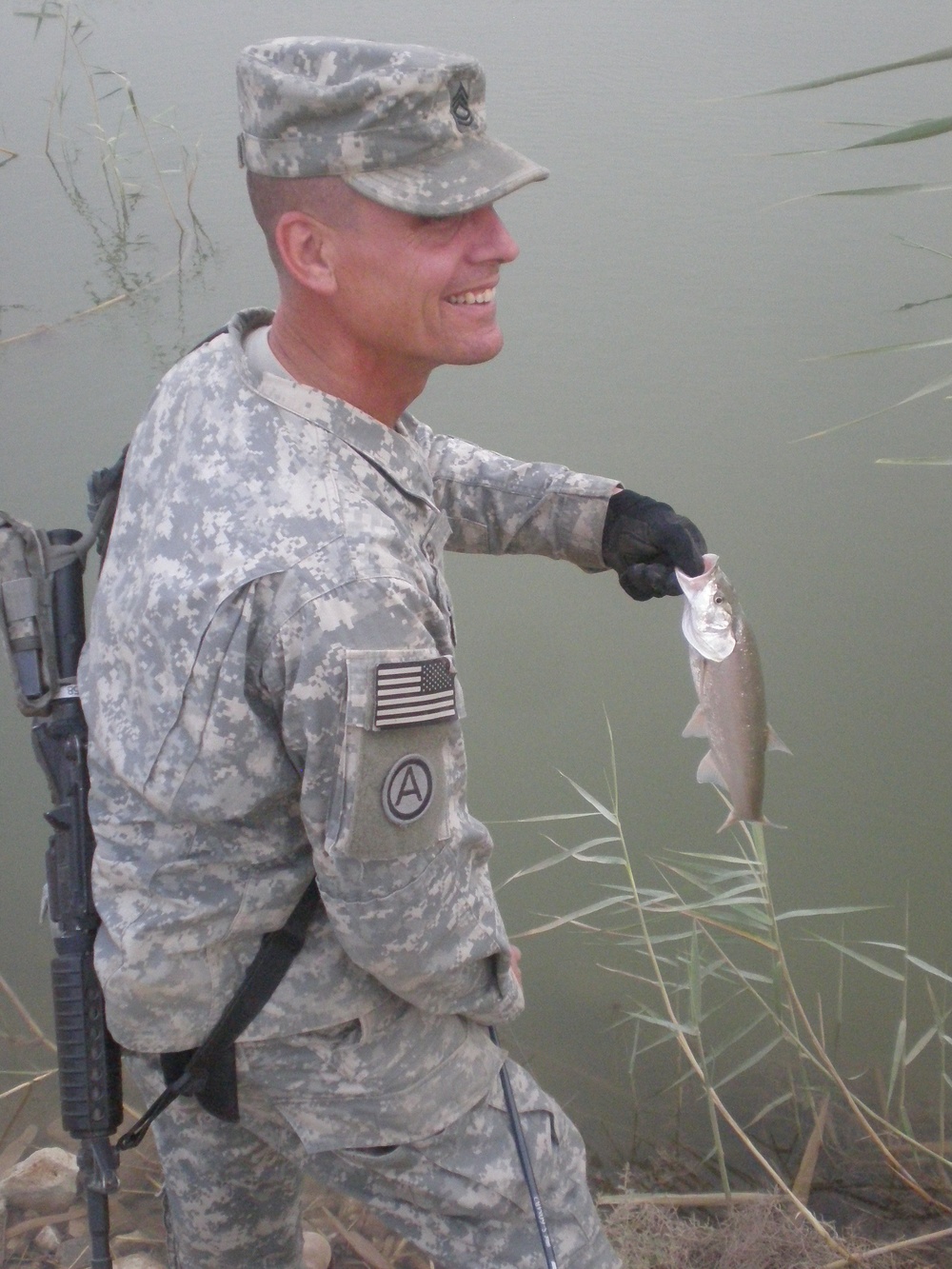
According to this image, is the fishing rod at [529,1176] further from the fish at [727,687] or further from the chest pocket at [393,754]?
the fish at [727,687]

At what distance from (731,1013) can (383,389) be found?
2097 mm

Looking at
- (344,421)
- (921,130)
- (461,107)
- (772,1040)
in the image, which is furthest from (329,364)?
(772,1040)

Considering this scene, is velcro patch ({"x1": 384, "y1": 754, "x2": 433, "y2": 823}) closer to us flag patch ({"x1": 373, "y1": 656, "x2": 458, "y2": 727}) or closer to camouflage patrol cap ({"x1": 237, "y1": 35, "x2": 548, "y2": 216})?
us flag patch ({"x1": 373, "y1": 656, "x2": 458, "y2": 727})

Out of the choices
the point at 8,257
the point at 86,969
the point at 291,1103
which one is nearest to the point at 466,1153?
the point at 291,1103

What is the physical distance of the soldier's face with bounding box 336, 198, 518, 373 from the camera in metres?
1.52

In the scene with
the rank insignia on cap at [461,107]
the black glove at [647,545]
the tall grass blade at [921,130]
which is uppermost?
the rank insignia on cap at [461,107]

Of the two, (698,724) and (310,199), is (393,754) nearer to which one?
(310,199)

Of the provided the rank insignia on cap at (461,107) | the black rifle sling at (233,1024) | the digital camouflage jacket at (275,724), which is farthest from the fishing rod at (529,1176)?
the rank insignia on cap at (461,107)

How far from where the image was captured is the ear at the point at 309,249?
1527 mm

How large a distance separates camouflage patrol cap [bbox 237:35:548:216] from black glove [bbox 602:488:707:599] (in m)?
0.67

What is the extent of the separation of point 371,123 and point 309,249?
163 mm

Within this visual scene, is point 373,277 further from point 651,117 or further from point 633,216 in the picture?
point 651,117

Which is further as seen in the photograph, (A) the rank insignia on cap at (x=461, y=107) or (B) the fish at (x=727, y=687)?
(B) the fish at (x=727, y=687)

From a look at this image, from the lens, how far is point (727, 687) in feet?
6.61
